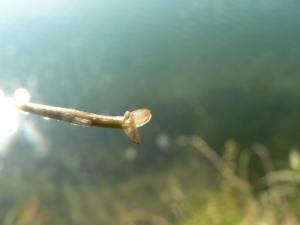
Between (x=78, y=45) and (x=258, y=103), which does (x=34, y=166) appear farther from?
(x=258, y=103)

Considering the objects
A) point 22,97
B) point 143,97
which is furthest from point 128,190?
point 22,97

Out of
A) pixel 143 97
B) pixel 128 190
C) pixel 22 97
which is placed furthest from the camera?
pixel 143 97

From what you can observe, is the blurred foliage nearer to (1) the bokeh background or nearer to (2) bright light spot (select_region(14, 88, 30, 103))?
(1) the bokeh background

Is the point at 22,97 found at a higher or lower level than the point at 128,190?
higher

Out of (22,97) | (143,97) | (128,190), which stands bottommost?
(128,190)

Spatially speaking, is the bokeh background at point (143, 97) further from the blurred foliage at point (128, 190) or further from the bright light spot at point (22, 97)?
the bright light spot at point (22, 97)

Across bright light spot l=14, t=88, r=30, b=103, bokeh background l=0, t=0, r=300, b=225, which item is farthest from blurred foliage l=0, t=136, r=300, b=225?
bright light spot l=14, t=88, r=30, b=103

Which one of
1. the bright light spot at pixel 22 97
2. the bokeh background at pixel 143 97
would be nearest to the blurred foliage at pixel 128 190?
the bokeh background at pixel 143 97

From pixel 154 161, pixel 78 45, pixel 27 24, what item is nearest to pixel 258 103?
pixel 154 161

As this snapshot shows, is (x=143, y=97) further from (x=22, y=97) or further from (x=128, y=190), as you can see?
(x=22, y=97)
